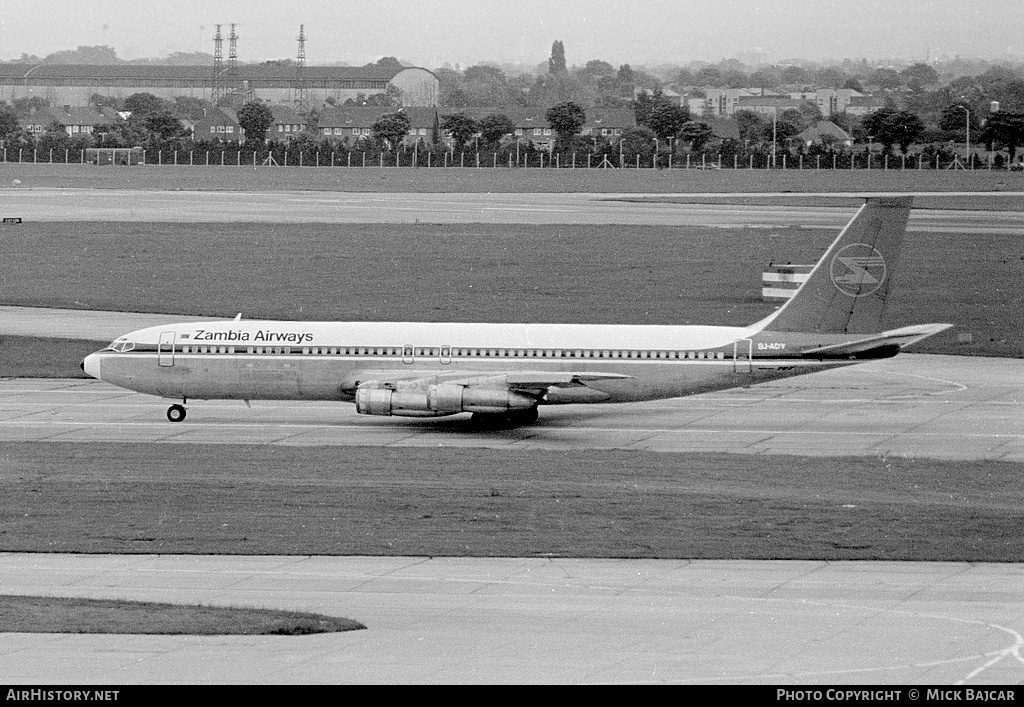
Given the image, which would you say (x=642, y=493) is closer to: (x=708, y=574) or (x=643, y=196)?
(x=708, y=574)

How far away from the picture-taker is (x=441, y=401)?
50.6 metres

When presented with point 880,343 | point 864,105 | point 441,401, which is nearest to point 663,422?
point 441,401

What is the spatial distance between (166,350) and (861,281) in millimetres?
24354

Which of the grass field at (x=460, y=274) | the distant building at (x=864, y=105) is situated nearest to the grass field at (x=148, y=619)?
the grass field at (x=460, y=274)

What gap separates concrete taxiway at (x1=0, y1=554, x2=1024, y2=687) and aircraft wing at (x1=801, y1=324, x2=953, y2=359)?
1726 cm

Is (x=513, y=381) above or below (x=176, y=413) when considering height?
above

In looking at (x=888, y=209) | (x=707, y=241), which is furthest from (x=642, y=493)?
(x=707, y=241)

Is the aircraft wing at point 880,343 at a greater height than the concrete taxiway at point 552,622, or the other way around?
the aircraft wing at point 880,343

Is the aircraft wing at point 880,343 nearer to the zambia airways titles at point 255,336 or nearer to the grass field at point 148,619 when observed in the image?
the zambia airways titles at point 255,336

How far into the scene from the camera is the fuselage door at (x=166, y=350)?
53.1 metres

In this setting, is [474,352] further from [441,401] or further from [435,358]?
[441,401]

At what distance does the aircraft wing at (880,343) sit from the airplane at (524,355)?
7cm

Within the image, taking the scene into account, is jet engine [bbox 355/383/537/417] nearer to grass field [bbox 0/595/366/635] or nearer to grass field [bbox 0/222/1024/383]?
grass field [bbox 0/222/1024/383]

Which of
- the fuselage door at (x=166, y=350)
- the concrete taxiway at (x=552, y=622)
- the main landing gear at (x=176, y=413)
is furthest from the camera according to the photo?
the main landing gear at (x=176, y=413)
